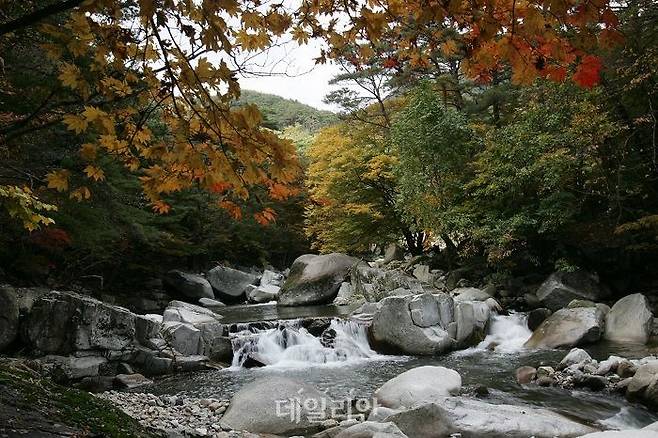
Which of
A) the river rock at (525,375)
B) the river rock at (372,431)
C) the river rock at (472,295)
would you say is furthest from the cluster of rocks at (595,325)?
the river rock at (372,431)

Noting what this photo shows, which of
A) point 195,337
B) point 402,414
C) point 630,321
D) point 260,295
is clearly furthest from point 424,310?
point 260,295

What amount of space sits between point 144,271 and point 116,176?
6982 mm

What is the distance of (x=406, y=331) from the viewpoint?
1041cm

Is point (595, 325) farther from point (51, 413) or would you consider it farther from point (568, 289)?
point (51, 413)

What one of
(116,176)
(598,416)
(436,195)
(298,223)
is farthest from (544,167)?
(298,223)

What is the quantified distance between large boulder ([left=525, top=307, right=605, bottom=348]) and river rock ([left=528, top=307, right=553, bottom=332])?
0.73 metres

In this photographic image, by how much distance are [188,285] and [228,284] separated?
185 centimetres

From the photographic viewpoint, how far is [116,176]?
41.6 feet

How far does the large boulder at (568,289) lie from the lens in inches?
478

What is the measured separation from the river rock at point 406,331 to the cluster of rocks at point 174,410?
14.6ft

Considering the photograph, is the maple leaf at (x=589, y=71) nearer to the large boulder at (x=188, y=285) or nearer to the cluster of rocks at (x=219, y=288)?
the cluster of rocks at (x=219, y=288)

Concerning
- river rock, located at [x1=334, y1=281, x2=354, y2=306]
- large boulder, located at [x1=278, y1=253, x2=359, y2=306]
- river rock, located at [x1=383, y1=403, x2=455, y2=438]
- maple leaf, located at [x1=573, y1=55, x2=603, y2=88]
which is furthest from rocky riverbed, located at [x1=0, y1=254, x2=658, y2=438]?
river rock, located at [x1=334, y1=281, x2=354, y2=306]

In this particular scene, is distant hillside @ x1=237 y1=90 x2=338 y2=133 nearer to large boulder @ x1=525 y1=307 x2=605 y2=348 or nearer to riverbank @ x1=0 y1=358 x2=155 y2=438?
large boulder @ x1=525 y1=307 x2=605 y2=348

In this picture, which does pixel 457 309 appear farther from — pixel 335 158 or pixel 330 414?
pixel 335 158
